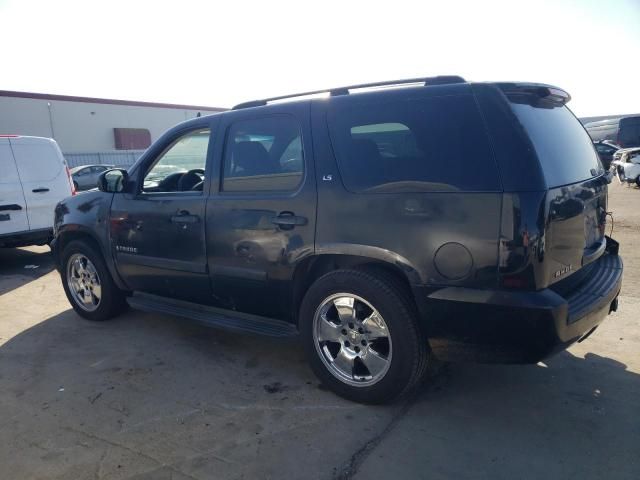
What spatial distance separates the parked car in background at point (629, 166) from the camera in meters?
14.9

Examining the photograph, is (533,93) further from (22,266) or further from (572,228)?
(22,266)

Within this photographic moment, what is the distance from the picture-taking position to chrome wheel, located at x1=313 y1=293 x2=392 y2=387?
297 centimetres

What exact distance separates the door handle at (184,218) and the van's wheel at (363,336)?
45.4 inches

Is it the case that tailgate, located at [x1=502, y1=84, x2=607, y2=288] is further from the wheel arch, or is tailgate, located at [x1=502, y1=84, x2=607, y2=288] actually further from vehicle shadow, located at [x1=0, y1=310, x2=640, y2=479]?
the wheel arch

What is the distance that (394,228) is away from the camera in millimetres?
2762

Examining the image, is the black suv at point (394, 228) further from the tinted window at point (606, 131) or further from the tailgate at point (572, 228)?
the tinted window at point (606, 131)

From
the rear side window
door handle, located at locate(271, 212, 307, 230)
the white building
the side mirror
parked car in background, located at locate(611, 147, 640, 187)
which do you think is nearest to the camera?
the rear side window

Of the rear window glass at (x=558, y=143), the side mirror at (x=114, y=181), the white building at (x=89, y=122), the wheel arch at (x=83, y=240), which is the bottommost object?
the wheel arch at (x=83, y=240)

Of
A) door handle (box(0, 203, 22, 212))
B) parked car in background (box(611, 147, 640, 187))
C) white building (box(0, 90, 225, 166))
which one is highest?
white building (box(0, 90, 225, 166))

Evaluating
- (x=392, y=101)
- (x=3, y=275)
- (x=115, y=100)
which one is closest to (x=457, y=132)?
(x=392, y=101)

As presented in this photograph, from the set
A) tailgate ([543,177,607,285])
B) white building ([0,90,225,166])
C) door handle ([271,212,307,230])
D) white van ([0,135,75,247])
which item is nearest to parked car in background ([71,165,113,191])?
white building ([0,90,225,166])

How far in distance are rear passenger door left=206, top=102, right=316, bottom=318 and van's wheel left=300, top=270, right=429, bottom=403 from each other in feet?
0.97

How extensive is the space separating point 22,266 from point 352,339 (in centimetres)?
659

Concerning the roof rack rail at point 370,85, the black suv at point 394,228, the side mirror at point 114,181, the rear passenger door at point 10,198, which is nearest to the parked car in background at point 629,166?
the black suv at point 394,228
